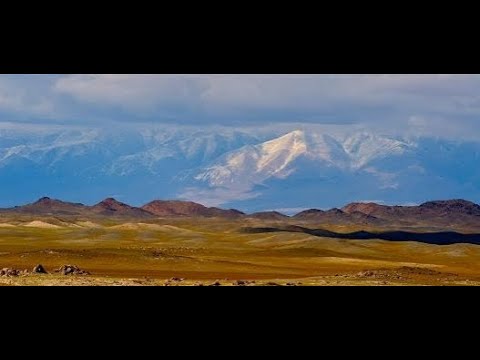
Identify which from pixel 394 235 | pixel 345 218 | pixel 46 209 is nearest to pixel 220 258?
pixel 394 235

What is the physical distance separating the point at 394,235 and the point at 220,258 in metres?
74.8

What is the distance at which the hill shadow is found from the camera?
120 meters

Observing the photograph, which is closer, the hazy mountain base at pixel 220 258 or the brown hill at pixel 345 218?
the hazy mountain base at pixel 220 258

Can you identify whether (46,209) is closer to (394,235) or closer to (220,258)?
(394,235)

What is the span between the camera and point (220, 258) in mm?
64312

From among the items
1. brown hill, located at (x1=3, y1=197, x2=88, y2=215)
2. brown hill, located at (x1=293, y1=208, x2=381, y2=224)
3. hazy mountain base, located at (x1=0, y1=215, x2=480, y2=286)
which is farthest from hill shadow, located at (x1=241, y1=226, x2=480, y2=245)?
brown hill, located at (x1=3, y1=197, x2=88, y2=215)

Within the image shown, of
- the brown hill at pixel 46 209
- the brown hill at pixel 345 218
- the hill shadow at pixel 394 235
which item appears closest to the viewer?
the hill shadow at pixel 394 235

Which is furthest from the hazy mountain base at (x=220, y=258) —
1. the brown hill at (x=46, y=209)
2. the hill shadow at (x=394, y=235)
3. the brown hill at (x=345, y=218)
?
the brown hill at (x=46, y=209)

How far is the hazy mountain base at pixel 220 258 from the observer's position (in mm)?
36406

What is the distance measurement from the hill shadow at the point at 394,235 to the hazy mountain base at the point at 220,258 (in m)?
5.20

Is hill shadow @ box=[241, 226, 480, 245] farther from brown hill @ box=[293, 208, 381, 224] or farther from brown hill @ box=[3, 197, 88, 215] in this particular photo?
brown hill @ box=[3, 197, 88, 215]

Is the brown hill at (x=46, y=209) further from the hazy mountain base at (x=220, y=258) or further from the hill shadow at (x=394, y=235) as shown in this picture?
the hill shadow at (x=394, y=235)
